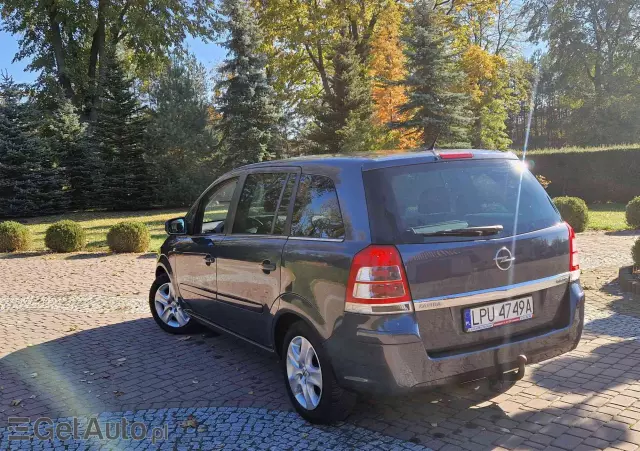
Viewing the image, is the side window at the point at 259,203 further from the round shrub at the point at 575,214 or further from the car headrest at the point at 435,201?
the round shrub at the point at 575,214

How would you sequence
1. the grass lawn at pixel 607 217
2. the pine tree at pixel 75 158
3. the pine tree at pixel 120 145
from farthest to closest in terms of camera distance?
the pine tree at pixel 120 145, the pine tree at pixel 75 158, the grass lawn at pixel 607 217

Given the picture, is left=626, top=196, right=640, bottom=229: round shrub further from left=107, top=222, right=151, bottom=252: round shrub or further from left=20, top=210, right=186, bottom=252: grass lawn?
left=107, top=222, right=151, bottom=252: round shrub

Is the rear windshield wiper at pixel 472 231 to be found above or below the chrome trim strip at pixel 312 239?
above

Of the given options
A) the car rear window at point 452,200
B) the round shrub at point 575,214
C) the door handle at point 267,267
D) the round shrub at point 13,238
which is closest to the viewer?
the car rear window at point 452,200

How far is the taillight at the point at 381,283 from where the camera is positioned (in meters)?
3.14

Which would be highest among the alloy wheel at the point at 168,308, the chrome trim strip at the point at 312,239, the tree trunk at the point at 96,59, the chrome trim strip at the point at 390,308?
the tree trunk at the point at 96,59

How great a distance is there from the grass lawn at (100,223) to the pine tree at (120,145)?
1100mm

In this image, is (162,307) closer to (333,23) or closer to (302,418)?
(302,418)

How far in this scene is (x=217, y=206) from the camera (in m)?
5.23

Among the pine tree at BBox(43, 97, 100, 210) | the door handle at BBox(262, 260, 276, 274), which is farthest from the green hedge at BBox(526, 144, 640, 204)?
the pine tree at BBox(43, 97, 100, 210)

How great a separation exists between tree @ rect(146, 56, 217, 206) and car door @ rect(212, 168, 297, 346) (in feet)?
83.1

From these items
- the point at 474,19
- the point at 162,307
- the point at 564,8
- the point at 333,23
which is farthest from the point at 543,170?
the point at 564,8

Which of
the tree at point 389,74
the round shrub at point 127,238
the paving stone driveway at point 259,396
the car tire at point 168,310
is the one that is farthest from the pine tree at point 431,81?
the car tire at point 168,310

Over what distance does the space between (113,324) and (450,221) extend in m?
4.98
